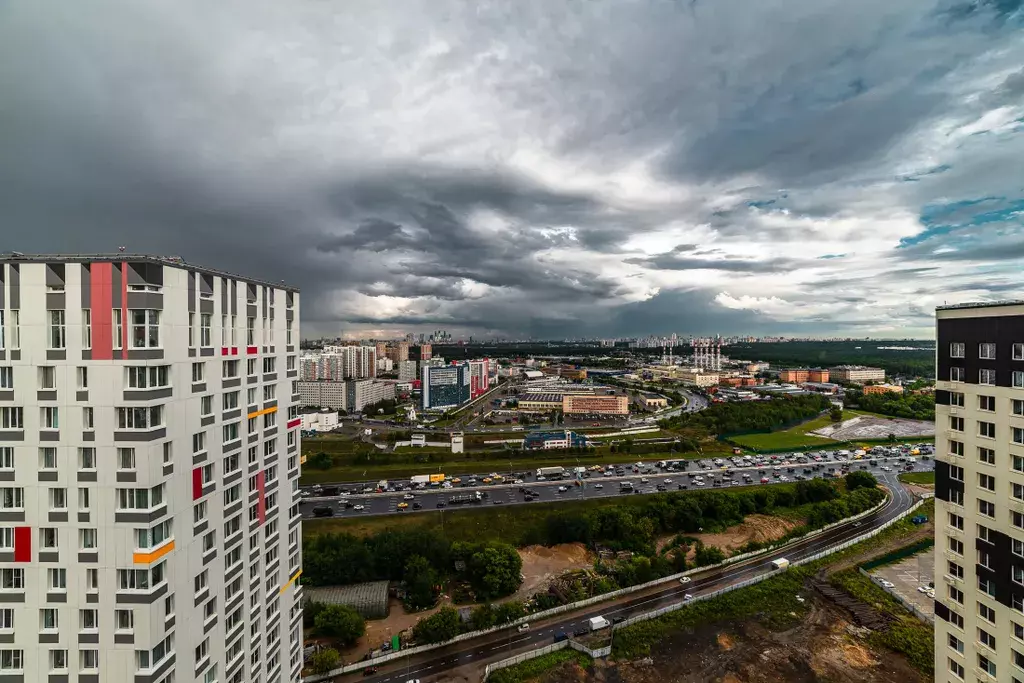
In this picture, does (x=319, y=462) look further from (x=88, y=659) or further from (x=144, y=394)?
(x=144, y=394)

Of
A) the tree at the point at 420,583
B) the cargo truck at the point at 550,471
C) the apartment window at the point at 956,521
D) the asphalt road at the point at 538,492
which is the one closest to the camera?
the apartment window at the point at 956,521

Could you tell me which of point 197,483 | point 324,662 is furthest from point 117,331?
point 324,662

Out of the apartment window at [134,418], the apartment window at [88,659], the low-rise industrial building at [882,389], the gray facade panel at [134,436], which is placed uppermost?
the apartment window at [134,418]

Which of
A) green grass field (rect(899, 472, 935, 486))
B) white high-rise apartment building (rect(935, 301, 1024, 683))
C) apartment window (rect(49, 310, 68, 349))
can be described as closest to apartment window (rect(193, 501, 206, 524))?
apartment window (rect(49, 310, 68, 349))

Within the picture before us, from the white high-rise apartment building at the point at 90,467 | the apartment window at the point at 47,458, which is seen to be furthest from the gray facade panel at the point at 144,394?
the apartment window at the point at 47,458

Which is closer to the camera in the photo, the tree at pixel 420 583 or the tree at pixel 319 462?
the tree at pixel 420 583

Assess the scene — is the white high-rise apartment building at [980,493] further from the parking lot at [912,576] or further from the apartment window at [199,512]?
the parking lot at [912,576]
